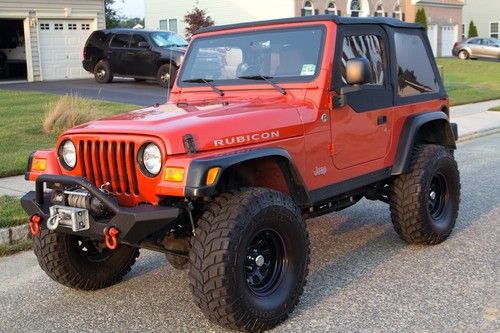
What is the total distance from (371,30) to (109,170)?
8.60 ft

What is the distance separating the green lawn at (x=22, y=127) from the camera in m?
9.33

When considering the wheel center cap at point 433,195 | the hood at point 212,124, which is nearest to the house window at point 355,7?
the wheel center cap at point 433,195

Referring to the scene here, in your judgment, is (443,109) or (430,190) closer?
(430,190)

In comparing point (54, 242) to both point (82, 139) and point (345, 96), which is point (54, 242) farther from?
point (345, 96)

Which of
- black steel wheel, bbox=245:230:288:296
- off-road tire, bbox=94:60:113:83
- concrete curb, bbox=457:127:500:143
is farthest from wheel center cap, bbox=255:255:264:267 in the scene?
off-road tire, bbox=94:60:113:83

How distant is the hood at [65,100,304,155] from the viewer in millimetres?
3926

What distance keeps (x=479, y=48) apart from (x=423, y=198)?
1521 inches

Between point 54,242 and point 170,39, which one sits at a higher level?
point 170,39

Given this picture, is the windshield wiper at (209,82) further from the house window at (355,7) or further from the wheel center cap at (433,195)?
the house window at (355,7)

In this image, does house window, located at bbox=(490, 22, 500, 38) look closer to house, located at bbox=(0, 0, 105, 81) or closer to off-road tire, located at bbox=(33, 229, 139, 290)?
house, located at bbox=(0, 0, 105, 81)

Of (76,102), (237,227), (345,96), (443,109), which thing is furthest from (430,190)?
(76,102)

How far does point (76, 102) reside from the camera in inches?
475

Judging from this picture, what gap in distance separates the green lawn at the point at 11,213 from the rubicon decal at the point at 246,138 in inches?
124

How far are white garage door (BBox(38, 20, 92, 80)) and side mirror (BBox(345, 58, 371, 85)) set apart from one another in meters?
21.2
